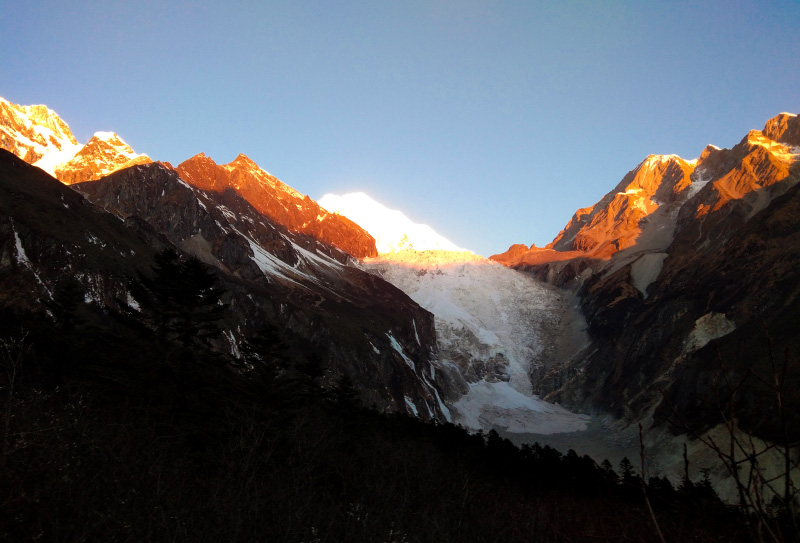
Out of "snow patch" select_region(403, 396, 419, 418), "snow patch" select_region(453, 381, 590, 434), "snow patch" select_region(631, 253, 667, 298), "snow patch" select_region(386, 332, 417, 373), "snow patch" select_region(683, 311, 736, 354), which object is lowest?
"snow patch" select_region(403, 396, 419, 418)

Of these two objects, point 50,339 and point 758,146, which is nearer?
point 50,339

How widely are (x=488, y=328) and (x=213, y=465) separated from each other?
438 feet

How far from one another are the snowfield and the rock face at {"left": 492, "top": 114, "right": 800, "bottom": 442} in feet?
28.8

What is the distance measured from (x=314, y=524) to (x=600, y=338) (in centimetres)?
12168

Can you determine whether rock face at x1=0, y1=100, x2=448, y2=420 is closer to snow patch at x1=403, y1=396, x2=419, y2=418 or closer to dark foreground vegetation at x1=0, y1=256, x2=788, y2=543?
snow patch at x1=403, y1=396, x2=419, y2=418

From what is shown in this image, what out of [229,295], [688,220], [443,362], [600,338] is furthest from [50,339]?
[688,220]

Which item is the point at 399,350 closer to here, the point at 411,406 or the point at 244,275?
the point at 411,406

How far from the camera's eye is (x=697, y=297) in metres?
94.3

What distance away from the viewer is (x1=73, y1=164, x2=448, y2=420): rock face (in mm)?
75250

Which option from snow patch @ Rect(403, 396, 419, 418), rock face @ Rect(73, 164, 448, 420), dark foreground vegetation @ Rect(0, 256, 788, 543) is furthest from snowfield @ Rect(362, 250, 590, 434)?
dark foreground vegetation @ Rect(0, 256, 788, 543)

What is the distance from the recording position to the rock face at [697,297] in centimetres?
6738

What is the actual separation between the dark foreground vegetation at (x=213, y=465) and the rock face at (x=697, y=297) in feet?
50.9

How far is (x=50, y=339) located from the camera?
25594 mm

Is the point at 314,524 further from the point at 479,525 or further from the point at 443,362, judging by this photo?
the point at 443,362
